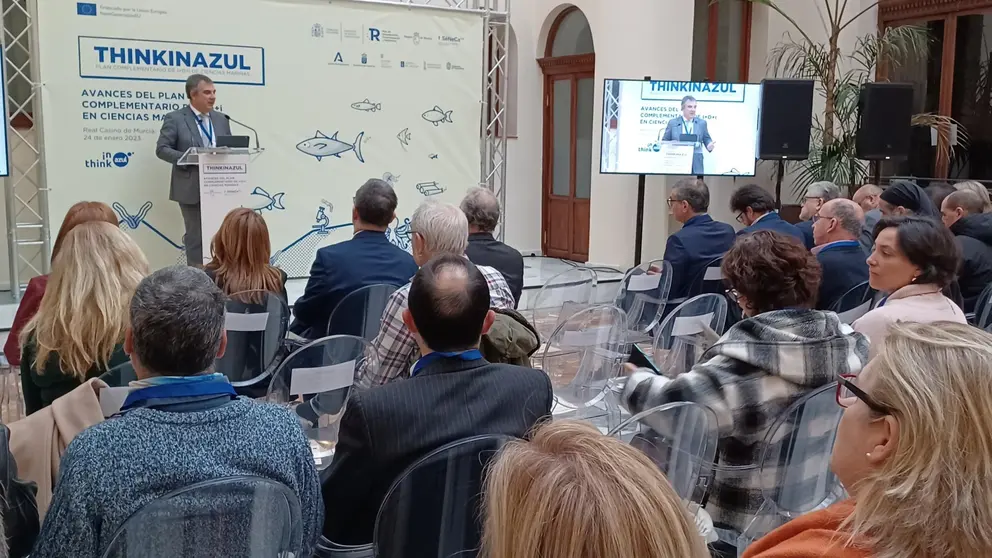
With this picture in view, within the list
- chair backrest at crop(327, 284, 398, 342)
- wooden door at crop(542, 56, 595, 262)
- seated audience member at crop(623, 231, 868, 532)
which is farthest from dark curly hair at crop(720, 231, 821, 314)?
wooden door at crop(542, 56, 595, 262)

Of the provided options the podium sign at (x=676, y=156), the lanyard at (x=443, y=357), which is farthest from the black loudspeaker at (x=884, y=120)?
the lanyard at (x=443, y=357)

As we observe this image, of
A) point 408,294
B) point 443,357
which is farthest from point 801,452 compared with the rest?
point 408,294

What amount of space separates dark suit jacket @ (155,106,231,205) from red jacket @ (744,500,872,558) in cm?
537

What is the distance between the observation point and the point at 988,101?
7.99m

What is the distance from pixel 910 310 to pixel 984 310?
1222 millimetres

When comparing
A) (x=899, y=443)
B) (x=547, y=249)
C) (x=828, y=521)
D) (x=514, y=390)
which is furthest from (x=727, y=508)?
(x=547, y=249)

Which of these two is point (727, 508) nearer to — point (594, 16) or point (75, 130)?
point (75, 130)

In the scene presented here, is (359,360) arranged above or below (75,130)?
below

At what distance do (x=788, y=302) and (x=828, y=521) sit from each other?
3.66 feet

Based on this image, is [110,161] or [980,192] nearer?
[980,192]

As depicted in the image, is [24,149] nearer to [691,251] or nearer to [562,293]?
[562,293]

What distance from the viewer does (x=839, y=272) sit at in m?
3.94

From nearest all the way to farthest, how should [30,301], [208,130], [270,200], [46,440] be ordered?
[46,440], [30,301], [208,130], [270,200]

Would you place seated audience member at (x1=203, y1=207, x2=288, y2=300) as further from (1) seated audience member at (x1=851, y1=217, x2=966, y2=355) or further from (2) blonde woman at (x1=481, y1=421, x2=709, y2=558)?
(2) blonde woman at (x1=481, y1=421, x2=709, y2=558)
